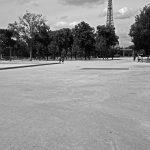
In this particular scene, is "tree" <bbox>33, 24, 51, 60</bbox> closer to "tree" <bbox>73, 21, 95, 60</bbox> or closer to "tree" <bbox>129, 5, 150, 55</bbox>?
"tree" <bbox>73, 21, 95, 60</bbox>

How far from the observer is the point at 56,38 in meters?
83.6

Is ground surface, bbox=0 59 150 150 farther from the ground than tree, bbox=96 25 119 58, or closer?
closer

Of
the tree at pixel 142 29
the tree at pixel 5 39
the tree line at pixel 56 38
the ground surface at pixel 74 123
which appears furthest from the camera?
the tree at pixel 5 39

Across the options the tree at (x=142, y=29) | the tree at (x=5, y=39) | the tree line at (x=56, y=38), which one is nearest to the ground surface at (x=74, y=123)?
the tree at (x=142, y=29)

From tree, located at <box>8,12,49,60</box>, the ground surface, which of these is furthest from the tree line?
the ground surface

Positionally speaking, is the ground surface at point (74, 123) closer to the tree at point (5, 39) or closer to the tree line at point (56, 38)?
the tree line at point (56, 38)

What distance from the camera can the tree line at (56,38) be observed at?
75.2 meters

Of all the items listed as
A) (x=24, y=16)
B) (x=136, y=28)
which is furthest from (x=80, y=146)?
(x=24, y=16)

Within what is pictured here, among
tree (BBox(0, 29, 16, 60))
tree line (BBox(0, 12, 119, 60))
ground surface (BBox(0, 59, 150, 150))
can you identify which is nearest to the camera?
ground surface (BBox(0, 59, 150, 150))

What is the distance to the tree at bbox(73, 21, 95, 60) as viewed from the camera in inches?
3009

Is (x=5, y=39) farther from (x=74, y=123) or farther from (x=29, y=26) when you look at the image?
(x=74, y=123)

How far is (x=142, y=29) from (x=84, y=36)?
2495 cm

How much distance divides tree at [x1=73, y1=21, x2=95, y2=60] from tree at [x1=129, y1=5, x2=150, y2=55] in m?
21.5

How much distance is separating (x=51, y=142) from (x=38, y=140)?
0.27 metres
